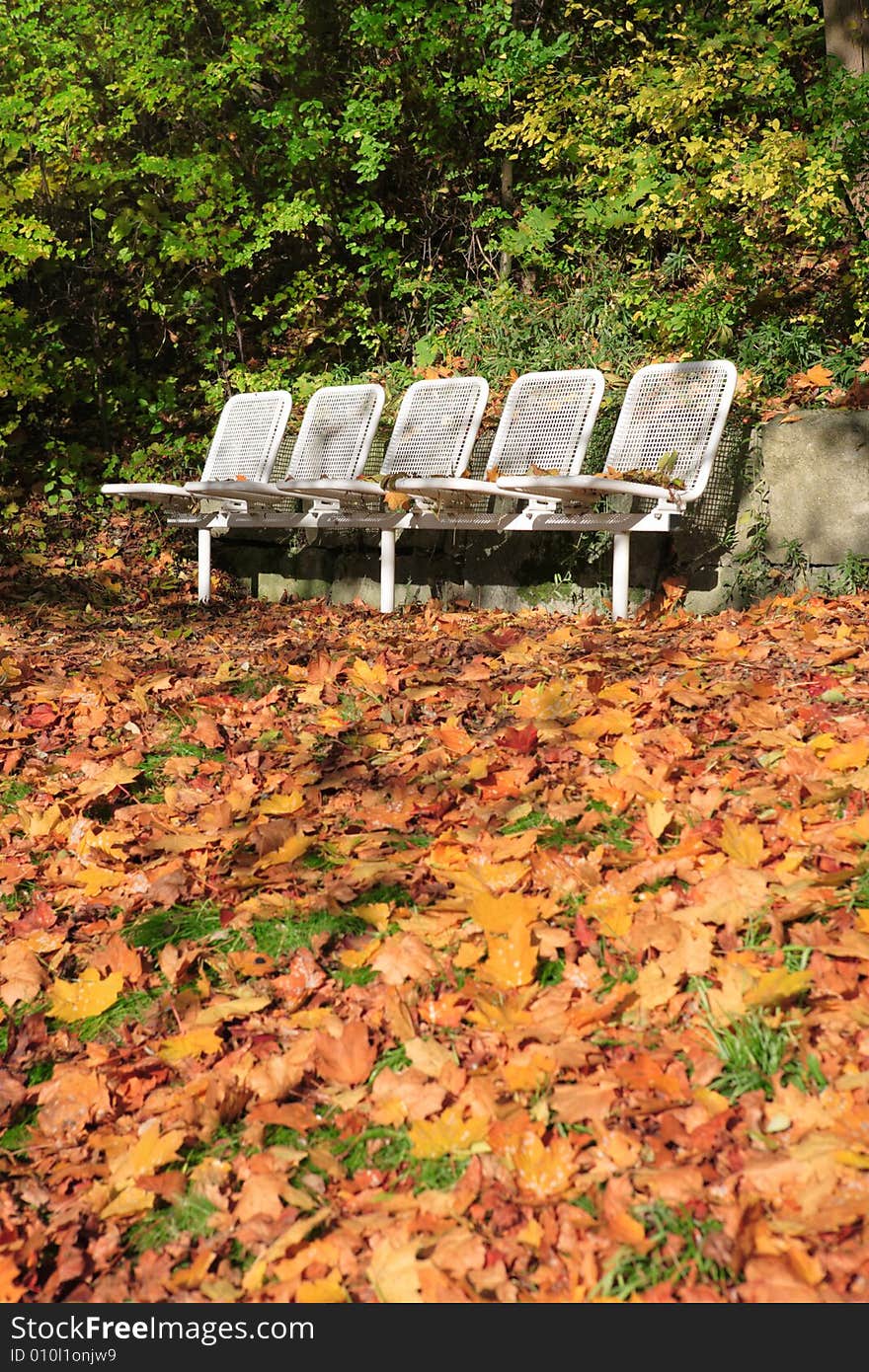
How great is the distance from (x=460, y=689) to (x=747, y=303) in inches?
168

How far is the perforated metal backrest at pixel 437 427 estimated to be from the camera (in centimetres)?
627

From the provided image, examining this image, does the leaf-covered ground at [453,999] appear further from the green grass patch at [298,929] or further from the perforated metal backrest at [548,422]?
the perforated metal backrest at [548,422]

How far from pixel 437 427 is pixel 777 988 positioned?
4919mm

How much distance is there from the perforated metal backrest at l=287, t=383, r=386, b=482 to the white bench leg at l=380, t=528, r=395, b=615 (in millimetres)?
525

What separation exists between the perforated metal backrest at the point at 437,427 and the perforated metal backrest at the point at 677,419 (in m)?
0.86

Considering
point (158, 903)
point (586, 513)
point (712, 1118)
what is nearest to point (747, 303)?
point (586, 513)

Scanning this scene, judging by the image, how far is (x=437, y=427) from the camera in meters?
6.42

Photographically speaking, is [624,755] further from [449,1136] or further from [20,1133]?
[20,1133]

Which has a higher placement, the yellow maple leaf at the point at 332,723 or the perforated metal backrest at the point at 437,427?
the perforated metal backrest at the point at 437,427

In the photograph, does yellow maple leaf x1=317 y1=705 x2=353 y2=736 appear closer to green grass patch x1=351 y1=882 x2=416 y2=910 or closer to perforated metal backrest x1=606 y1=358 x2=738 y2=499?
green grass patch x1=351 y1=882 x2=416 y2=910

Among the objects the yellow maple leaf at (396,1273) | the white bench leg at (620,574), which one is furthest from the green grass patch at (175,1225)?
the white bench leg at (620,574)

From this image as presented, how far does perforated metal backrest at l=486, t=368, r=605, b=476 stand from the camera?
581cm

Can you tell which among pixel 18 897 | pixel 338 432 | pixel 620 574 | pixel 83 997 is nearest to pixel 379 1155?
pixel 83 997
